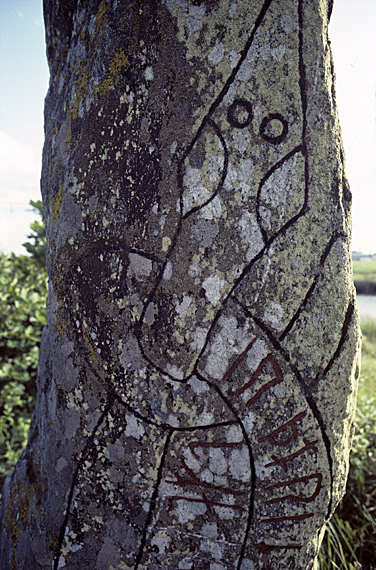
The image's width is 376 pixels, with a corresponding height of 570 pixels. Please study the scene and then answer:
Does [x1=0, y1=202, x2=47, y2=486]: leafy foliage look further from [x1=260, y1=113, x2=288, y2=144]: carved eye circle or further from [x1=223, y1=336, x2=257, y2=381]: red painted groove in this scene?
[x1=260, y1=113, x2=288, y2=144]: carved eye circle

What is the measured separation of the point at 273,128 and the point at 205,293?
46cm

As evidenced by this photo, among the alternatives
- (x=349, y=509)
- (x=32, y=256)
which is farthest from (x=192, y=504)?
(x=32, y=256)

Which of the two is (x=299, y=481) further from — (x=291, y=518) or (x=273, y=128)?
(x=273, y=128)

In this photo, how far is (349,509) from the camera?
208 cm

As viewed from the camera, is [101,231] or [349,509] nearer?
A: [101,231]

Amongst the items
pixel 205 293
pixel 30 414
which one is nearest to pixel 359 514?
pixel 205 293

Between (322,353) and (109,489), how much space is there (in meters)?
0.69

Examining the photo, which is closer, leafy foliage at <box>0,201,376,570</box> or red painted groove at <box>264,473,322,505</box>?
red painted groove at <box>264,473,322,505</box>

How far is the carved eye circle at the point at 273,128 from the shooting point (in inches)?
40.4

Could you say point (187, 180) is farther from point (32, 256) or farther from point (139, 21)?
point (32, 256)

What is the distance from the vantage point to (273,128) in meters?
1.03

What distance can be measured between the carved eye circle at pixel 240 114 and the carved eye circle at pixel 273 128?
0.15 ft

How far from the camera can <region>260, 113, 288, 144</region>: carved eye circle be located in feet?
3.36

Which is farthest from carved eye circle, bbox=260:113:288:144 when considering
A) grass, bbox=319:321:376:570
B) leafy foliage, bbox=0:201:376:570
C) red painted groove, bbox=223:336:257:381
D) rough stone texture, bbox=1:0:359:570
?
leafy foliage, bbox=0:201:376:570
